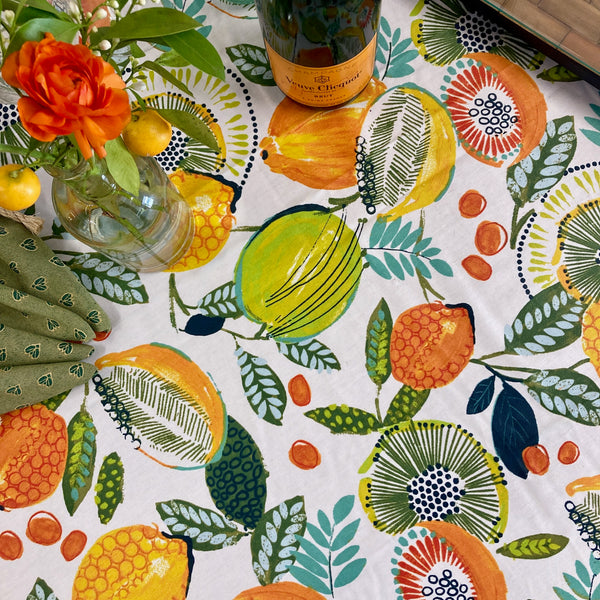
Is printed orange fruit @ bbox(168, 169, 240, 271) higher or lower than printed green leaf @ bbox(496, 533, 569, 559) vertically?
higher

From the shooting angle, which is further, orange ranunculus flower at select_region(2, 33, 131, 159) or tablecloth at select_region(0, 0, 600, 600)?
tablecloth at select_region(0, 0, 600, 600)

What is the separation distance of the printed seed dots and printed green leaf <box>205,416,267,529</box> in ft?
0.45

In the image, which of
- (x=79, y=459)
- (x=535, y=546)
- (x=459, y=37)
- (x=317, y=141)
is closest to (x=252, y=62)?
(x=317, y=141)

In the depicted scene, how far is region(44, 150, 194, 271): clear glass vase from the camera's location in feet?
1.35

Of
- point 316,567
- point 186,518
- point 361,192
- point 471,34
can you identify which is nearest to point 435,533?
point 316,567

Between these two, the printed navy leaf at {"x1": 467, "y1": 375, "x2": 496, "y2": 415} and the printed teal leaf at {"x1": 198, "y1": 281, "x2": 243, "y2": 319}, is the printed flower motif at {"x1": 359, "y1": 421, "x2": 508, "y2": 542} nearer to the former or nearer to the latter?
the printed navy leaf at {"x1": 467, "y1": 375, "x2": 496, "y2": 415}

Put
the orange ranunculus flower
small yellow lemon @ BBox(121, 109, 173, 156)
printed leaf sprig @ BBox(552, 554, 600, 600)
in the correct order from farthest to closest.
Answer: printed leaf sprig @ BBox(552, 554, 600, 600) → small yellow lemon @ BBox(121, 109, 173, 156) → the orange ranunculus flower

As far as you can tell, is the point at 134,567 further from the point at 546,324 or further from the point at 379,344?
the point at 546,324

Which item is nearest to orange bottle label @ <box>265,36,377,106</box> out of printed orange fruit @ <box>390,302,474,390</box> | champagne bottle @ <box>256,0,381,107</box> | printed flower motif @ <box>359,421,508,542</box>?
champagne bottle @ <box>256,0,381,107</box>

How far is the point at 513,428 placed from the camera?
0.50 metres

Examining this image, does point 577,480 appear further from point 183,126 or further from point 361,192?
point 183,126

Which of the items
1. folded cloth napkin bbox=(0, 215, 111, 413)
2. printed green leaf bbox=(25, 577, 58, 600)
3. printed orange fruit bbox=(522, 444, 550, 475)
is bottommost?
printed green leaf bbox=(25, 577, 58, 600)

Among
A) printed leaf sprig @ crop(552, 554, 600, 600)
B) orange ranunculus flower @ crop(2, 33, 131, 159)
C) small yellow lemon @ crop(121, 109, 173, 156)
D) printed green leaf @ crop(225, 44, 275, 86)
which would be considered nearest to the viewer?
orange ranunculus flower @ crop(2, 33, 131, 159)

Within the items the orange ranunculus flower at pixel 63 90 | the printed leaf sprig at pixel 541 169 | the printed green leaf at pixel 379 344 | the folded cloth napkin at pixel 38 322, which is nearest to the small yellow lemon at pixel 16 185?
the orange ranunculus flower at pixel 63 90
